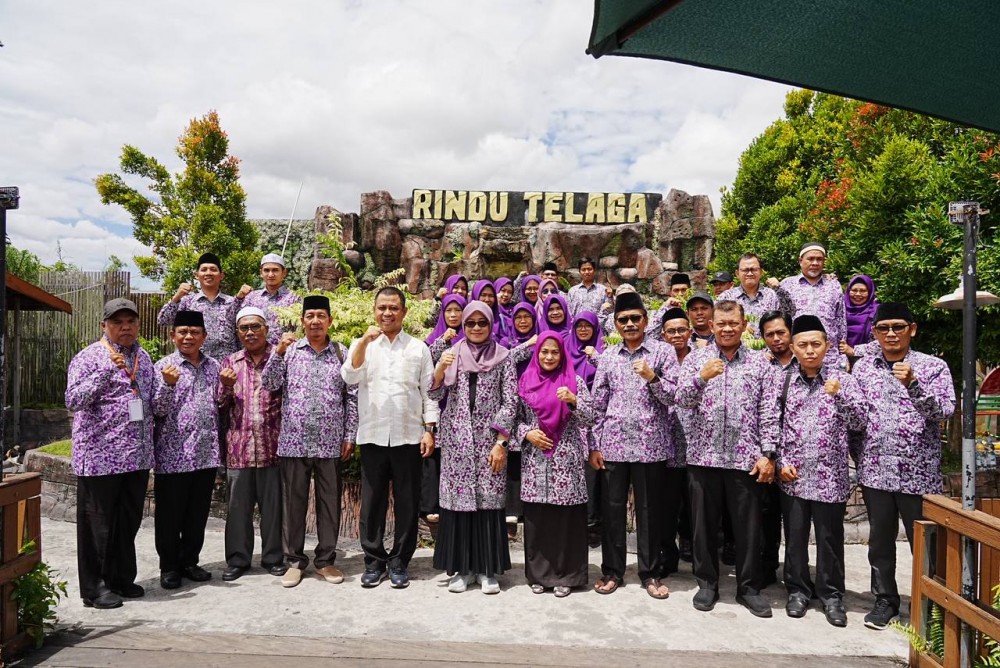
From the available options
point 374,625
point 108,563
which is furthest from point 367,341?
point 108,563

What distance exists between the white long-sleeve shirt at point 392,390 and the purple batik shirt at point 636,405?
4.16 feet

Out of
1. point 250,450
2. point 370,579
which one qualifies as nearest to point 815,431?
point 370,579

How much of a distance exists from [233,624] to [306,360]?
1.81 meters

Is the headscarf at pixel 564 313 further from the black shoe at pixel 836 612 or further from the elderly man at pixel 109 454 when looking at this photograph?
the elderly man at pixel 109 454

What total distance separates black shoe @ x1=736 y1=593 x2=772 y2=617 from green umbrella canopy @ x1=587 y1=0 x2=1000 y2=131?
326 centimetres

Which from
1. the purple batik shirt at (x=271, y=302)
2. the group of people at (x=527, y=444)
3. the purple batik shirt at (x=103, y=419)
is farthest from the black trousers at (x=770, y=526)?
the purple batik shirt at (x=103, y=419)

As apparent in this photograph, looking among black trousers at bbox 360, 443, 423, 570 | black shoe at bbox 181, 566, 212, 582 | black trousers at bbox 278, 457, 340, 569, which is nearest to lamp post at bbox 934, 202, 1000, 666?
black trousers at bbox 360, 443, 423, 570

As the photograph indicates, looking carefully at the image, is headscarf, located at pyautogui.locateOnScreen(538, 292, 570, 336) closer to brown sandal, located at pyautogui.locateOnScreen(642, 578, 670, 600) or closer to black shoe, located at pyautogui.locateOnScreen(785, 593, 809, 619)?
brown sandal, located at pyautogui.locateOnScreen(642, 578, 670, 600)

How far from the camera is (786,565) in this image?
4137 millimetres

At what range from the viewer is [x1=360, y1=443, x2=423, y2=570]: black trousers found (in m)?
4.41

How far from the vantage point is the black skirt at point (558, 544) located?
430 cm

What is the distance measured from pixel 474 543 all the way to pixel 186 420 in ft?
7.46

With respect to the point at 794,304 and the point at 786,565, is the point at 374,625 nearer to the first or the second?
the point at 786,565

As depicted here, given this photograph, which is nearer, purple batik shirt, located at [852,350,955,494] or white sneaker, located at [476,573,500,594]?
purple batik shirt, located at [852,350,955,494]
